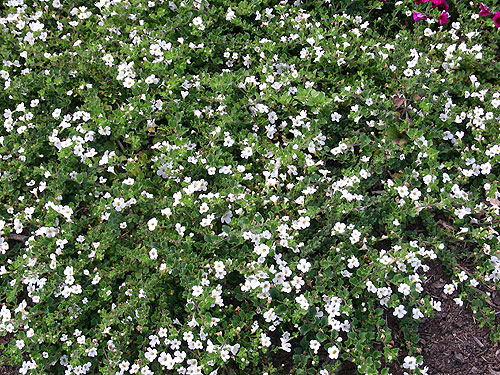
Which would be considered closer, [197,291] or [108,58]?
[197,291]

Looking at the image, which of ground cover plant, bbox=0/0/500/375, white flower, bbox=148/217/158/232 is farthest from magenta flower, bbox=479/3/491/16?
white flower, bbox=148/217/158/232

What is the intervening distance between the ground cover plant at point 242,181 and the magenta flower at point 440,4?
0.7 inches

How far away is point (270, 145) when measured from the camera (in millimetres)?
4082

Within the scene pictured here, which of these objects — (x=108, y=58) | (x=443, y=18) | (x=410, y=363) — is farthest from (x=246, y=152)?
(x=443, y=18)

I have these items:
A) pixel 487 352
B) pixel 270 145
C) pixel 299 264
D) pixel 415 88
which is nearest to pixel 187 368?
pixel 299 264

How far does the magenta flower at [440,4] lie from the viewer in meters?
4.95

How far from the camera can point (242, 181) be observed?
3963 millimetres

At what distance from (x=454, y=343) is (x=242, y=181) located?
75.6 inches

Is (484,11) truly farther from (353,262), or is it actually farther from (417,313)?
(417,313)

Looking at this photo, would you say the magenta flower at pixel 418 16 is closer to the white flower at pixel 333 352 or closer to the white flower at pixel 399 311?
the white flower at pixel 399 311

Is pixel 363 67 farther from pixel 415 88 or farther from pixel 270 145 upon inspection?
pixel 270 145

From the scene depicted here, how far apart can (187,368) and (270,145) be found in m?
1.79

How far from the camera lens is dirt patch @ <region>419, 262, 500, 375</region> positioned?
3.52 meters

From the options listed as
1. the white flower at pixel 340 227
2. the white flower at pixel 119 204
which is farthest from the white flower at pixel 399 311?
the white flower at pixel 119 204
